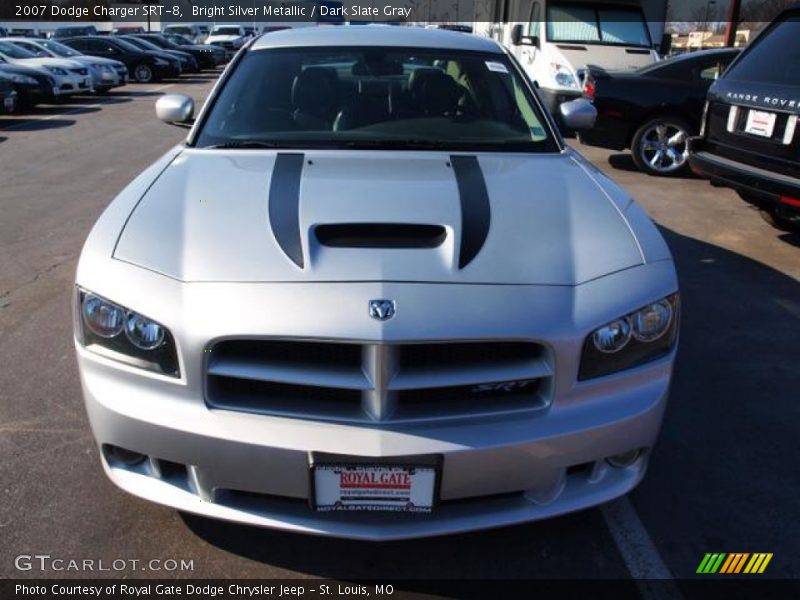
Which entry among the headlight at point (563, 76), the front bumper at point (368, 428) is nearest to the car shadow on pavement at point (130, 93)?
the headlight at point (563, 76)

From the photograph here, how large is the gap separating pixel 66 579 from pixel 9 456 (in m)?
0.87

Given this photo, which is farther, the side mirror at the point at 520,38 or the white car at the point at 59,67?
the white car at the point at 59,67

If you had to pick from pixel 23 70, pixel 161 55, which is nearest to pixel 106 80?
pixel 23 70

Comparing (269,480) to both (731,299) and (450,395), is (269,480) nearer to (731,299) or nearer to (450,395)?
(450,395)

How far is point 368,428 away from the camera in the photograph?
2.17 metres

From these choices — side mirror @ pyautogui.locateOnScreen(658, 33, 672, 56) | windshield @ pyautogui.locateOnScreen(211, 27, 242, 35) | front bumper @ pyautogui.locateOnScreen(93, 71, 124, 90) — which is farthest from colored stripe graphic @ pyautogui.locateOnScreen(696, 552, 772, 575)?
windshield @ pyautogui.locateOnScreen(211, 27, 242, 35)

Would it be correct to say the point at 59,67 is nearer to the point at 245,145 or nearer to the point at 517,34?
the point at 517,34

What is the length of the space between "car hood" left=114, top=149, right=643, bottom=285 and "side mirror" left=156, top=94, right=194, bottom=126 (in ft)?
3.20

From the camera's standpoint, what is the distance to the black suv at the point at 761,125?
5613 mm

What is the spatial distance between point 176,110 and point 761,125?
14.6ft

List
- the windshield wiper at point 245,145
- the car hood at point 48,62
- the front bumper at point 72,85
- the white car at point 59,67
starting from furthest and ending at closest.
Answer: the car hood at point 48,62, the white car at point 59,67, the front bumper at point 72,85, the windshield wiper at point 245,145

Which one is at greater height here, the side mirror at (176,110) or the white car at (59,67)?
the side mirror at (176,110)

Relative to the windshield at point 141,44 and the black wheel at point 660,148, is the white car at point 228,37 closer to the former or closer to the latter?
the windshield at point 141,44

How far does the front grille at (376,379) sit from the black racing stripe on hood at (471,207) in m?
0.33
